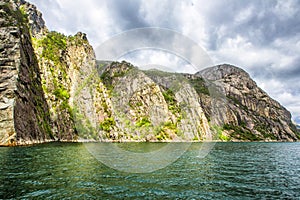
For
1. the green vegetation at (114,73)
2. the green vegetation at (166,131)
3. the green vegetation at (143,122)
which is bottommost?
the green vegetation at (166,131)

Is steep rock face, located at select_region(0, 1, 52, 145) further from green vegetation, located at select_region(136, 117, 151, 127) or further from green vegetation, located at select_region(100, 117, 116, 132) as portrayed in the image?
green vegetation, located at select_region(136, 117, 151, 127)

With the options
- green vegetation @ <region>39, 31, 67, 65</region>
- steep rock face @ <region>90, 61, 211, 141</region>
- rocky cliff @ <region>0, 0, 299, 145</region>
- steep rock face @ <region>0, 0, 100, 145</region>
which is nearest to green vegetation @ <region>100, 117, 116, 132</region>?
rocky cliff @ <region>0, 0, 299, 145</region>

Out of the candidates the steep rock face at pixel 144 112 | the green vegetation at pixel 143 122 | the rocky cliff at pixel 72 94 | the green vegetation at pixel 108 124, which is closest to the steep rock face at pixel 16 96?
the rocky cliff at pixel 72 94

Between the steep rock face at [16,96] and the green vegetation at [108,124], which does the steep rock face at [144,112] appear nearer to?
the green vegetation at [108,124]

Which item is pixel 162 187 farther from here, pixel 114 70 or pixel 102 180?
pixel 114 70

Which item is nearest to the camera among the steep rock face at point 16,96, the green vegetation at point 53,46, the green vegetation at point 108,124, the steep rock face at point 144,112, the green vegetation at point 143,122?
the steep rock face at point 16,96

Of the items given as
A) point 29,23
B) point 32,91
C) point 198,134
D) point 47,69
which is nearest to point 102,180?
point 32,91

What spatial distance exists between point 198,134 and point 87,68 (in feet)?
246

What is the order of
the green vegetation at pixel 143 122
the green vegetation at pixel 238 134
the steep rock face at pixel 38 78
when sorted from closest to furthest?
the steep rock face at pixel 38 78 < the green vegetation at pixel 143 122 < the green vegetation at pixel 238 134

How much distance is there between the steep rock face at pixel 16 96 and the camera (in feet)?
152

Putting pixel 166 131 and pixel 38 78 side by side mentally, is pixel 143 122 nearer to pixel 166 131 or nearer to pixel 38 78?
pixel 166 131

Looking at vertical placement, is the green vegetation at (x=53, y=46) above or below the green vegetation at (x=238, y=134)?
above

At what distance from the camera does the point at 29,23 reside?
8869cm

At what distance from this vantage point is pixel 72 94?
96375 mm
